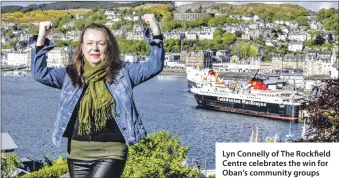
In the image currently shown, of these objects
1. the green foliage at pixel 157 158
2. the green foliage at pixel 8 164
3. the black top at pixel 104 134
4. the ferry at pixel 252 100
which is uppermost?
the black top at pixel 104 134

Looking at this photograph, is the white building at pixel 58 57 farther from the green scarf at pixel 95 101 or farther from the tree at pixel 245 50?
the tree at pixel 245 50

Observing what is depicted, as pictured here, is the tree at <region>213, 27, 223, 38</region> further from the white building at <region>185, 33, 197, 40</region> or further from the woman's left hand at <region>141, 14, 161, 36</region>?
the woman's left hand at <region>141, 14, 161, 36</region>

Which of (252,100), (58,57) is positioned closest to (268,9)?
(252,100)

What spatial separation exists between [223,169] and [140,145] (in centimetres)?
146

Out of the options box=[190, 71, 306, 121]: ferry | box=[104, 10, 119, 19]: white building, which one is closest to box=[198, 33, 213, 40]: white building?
box=[190, 71, 306, 121]: ferry

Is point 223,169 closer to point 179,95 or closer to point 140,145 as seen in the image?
point 140,145

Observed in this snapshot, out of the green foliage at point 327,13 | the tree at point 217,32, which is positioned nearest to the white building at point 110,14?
the green foliage at point 327,13

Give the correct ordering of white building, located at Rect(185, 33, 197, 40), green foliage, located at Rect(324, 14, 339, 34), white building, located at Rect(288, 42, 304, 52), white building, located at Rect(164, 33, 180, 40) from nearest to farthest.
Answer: white building, located at Rect(164, 33, 180, 40) < green foliage, located at Rect(324, 14, 339, 34) < white building, located at Rect(185, 33, 197, 40) < white building, located at Rect(288, 42, 304, 52)

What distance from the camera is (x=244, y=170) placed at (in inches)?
58.1

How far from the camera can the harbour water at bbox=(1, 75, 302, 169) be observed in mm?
6195

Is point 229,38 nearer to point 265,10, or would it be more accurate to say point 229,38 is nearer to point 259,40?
point 259,40

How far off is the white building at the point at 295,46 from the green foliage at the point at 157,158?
26.9ft

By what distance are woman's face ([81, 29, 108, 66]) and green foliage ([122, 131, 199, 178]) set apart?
5.97 ft

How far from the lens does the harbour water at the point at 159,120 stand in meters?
6.20
